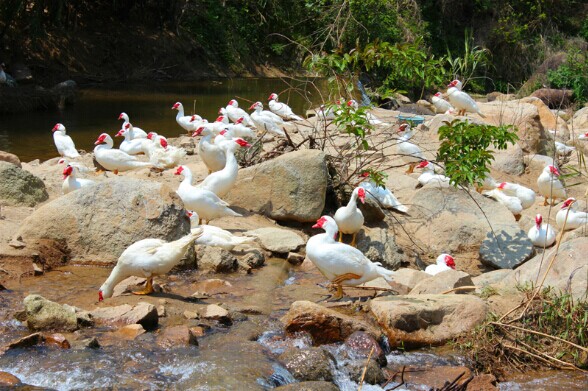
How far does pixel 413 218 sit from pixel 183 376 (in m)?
5.38

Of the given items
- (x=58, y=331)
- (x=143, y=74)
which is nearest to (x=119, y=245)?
(x=58, y=331)

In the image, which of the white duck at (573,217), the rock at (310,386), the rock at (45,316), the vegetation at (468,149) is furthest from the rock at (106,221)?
the white duck at (573,217)

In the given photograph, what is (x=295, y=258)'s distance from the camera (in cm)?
816

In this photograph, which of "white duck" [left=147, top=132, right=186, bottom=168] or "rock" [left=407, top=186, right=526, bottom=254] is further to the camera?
"white duck" [left=147, top=132, right=186, bottom=168]

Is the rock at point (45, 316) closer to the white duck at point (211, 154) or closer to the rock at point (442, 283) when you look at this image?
the rock at point (442, 283)

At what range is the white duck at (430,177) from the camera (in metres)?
10.5

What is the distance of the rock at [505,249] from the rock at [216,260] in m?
3.25

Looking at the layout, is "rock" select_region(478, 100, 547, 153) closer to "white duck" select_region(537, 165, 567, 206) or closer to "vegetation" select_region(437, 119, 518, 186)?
"white duck" select_region(537, 165, 567, 206)

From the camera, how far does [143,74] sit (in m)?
26.6

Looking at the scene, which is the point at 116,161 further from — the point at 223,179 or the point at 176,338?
the point at 176,338

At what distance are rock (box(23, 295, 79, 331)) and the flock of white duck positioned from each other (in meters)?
0.75

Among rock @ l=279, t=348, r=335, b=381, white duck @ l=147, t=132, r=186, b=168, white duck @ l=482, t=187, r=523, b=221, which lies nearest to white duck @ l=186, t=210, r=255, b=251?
rock @ l=279, t=348, r=335, b=381

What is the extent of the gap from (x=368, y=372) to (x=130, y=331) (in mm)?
1791

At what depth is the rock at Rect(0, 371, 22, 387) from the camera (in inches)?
194
